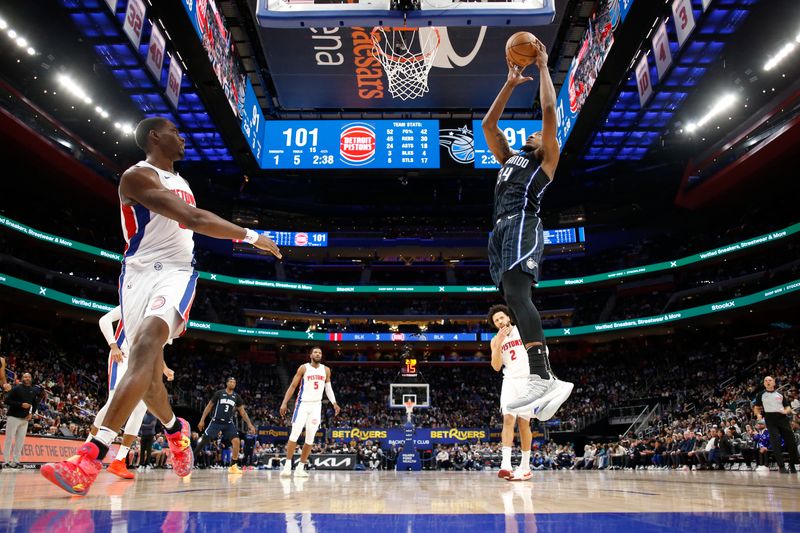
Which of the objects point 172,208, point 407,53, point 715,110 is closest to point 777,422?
point 172,208

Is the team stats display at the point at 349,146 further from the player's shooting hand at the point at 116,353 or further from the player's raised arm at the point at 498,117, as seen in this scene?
the player's raised arm at the point at 498,117

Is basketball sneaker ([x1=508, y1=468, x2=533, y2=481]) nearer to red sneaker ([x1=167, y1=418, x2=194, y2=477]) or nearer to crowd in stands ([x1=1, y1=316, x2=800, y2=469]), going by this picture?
red sneaker ([x1=167, y1=418, x2=194, y2=477])

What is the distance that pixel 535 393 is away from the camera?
316cm

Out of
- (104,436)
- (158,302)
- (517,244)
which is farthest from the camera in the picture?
(517,244)

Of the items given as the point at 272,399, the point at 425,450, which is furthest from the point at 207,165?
the point at 425,450

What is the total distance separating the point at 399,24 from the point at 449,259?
100ft

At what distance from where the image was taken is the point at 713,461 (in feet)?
44.4

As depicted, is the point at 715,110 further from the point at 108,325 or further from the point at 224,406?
the point at 108,325

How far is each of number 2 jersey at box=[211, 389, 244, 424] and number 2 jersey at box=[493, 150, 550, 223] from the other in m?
8.24

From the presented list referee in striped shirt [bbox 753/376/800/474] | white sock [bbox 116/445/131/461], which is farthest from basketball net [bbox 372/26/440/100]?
white sock [bbox 116/445/131/461]

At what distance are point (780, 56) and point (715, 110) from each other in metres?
3.33

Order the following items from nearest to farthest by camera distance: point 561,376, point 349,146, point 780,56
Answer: point 349,146 → point 780,56 → point 561,376

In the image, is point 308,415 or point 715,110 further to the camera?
point 715,110

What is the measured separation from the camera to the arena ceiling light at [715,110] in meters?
20.7
